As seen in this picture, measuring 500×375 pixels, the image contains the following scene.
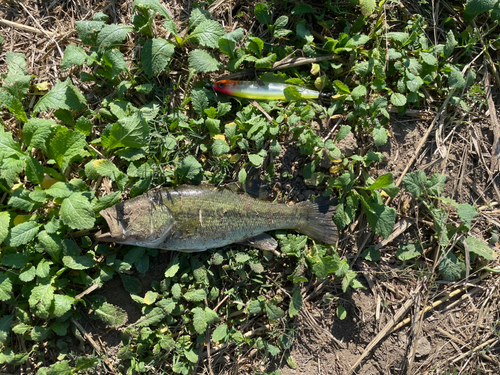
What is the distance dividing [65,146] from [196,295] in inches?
81.3

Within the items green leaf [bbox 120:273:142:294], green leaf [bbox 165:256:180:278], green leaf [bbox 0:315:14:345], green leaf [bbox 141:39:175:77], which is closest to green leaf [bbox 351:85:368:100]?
green leaf [bbox 141:39:175:77]

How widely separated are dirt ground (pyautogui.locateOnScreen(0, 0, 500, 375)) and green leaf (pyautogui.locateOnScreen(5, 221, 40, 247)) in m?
1.29

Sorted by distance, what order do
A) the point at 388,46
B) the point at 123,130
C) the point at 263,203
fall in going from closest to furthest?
the point at 123,130 < the point at 263,203 < the point at 388,46

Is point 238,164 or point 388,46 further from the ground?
point 388,46

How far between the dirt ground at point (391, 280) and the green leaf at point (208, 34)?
409mm

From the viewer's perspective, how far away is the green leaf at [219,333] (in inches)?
161

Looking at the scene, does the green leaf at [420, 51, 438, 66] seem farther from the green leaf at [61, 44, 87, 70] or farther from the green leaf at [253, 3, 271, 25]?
the green leaf at [61, 44, 87, 70]

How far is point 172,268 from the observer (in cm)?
407

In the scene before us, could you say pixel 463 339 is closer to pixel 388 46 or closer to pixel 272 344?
pixel 272 344

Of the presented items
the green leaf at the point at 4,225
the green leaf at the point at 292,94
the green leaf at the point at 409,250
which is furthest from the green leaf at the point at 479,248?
the green leaf at the point at 4,225

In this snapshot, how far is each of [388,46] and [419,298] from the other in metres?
3.02

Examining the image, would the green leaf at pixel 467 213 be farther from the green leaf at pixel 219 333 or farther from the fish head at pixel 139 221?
the fish head at pixel 139 221

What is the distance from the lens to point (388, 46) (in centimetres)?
450

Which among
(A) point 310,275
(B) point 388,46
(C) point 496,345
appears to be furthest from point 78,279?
(C) point 496,345
